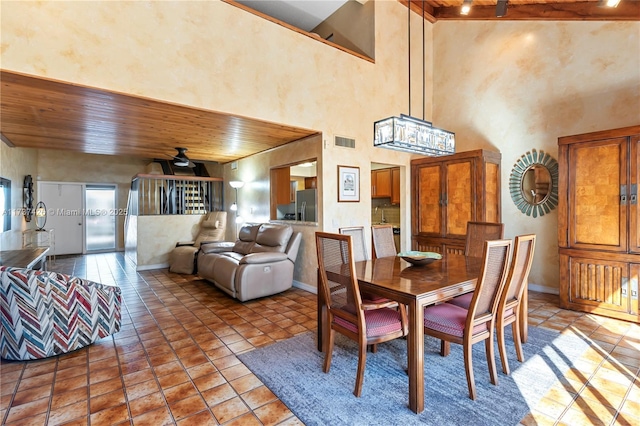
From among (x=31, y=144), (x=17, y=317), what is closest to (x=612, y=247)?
(x=17, y=317)

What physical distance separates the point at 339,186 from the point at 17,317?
3.70 meters

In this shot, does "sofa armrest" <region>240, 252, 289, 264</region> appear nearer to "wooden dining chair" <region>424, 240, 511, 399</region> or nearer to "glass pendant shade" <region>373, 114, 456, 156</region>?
"glass pendant shade" <region>373, 114, 456, 156</region>

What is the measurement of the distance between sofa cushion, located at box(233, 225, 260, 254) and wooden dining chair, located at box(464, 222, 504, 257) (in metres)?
3.20

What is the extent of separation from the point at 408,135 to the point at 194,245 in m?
5.23

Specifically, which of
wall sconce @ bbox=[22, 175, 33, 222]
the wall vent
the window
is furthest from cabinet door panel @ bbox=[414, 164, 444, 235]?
wall sconce @ bbox=[22, 175, 33, 222]

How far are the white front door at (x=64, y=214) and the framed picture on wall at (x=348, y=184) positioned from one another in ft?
25.3

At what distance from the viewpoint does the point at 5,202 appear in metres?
4.34

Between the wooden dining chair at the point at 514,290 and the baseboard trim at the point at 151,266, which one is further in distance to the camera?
the baseboard trim at the point at 151,266

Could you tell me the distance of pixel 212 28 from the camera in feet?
11.0

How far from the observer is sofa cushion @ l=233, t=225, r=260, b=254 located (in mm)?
5137

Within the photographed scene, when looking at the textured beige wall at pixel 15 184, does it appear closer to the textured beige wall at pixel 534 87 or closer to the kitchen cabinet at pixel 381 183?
the kitchen cabinet at pixel 381 183

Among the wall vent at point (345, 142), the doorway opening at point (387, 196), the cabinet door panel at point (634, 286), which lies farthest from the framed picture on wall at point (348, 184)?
the cabinet door panel at point (634, 286)

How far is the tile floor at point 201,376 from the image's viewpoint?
6.31ft

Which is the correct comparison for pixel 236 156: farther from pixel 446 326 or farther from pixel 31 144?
pixel 446 326
